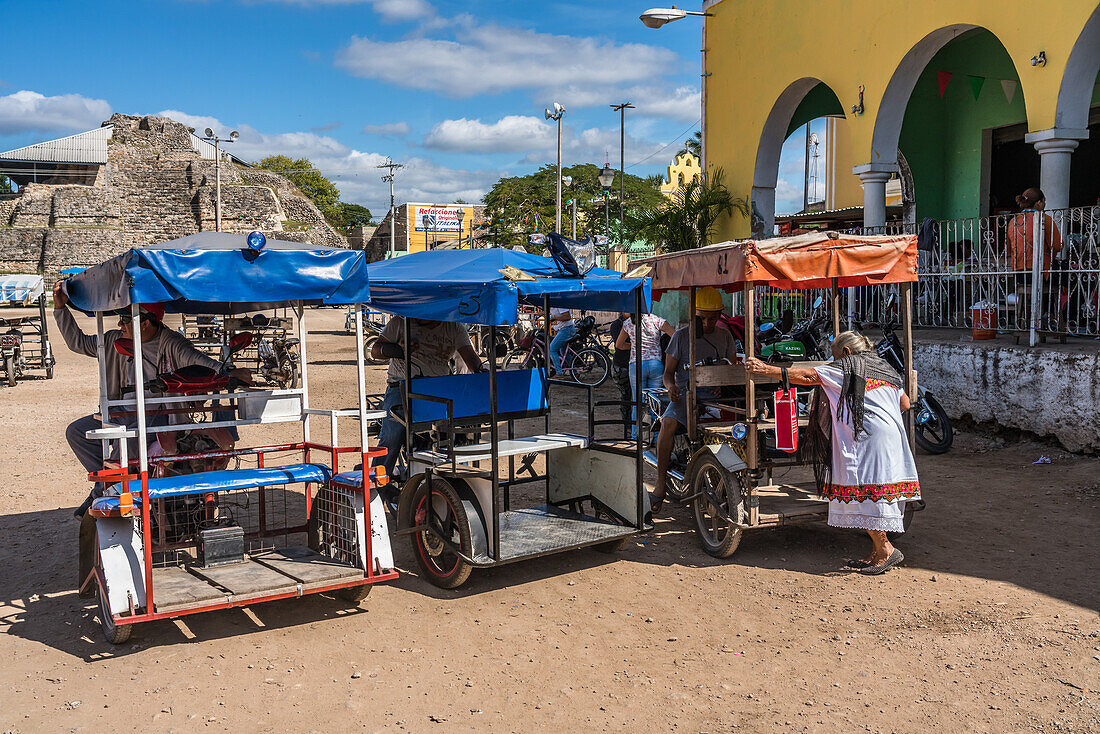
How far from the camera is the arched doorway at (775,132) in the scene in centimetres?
1449

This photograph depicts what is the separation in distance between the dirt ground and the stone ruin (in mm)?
44740

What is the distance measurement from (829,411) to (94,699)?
14.0 feet

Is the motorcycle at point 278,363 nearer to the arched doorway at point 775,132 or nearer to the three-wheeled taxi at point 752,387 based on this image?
the arched doorway at point 775,132

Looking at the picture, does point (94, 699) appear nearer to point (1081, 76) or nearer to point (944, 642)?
point (944, 642)

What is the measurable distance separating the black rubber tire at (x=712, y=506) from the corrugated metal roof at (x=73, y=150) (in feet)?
205

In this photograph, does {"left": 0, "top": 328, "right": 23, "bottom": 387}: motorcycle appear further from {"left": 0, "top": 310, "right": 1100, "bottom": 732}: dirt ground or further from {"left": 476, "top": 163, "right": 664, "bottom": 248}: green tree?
{"left": 476, "top": 163, "right": 664, "bottom": 248}: green tree

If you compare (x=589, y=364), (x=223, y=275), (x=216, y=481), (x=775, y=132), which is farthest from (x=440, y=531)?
(x=775, y=132)

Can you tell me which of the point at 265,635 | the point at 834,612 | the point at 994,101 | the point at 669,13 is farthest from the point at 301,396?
the point at 994,101

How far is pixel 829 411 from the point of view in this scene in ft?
18.2

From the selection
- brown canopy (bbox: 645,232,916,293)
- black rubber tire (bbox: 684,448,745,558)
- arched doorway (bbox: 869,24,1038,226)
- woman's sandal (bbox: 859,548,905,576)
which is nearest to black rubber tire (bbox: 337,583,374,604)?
black rubber tire (bbox: 684,448,745,558)

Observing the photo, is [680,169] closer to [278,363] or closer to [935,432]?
[278,363]

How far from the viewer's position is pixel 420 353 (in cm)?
685

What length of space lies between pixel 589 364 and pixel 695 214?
3.31 meters

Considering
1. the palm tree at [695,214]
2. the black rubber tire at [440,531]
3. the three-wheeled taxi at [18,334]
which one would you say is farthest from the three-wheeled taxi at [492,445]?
the three-wheeled taxi at [18,334]
